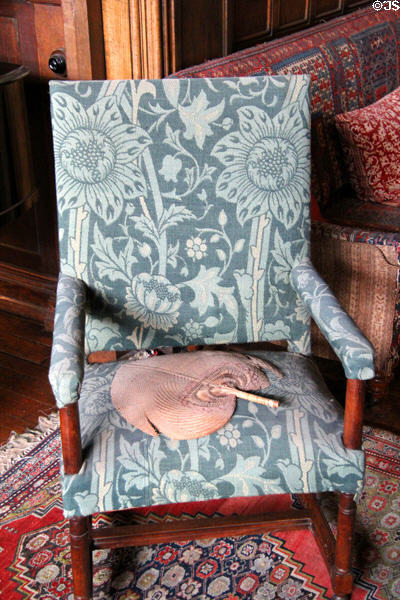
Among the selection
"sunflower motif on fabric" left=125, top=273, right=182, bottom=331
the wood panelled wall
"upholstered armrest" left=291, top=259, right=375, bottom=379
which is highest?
the wood panelled wall

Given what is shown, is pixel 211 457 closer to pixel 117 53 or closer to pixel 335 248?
pixel 335 248

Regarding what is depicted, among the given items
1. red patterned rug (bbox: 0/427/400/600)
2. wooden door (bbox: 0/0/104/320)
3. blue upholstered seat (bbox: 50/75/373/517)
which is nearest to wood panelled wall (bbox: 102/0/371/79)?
wooden door (bbox: 0/0/104/320)

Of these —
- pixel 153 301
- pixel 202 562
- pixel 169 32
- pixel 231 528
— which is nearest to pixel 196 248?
pixel 153 301

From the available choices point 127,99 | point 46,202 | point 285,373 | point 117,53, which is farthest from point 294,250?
point 46,202

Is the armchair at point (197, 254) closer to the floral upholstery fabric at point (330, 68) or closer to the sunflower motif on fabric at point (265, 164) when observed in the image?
the sunflower motif on fabric at point (265, 164)

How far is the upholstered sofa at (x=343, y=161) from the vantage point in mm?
2023

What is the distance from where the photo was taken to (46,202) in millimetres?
2498

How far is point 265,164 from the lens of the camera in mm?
1521

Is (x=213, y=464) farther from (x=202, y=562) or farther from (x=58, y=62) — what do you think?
(x=58, y=62)

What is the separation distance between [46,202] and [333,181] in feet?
3.38

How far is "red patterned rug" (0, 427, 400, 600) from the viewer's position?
1.55m

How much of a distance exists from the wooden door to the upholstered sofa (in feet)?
1.23

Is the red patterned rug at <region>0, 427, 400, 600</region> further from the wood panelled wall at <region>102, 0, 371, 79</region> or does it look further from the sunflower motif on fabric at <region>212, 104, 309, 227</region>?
the wood panelled wall at <region>102, 0, 371, 79</region>

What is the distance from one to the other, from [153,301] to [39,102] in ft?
3.66
